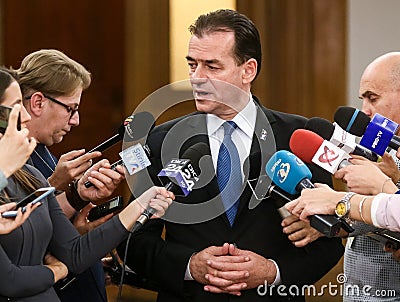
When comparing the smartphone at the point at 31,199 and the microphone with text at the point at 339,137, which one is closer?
the smartphone at the point at 31,199

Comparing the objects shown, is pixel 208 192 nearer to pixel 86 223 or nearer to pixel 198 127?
pixel 198 127

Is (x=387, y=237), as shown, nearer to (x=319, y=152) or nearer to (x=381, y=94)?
(x=319, y=152)

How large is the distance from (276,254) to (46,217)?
0.72m

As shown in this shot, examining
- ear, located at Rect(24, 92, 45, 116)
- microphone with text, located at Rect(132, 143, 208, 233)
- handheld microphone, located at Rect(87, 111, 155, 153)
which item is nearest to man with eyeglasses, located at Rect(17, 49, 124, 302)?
ear, located at Rect(24, 92, 45, 116)

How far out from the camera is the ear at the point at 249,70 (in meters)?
2.97

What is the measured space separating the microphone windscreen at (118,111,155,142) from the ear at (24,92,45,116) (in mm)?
306

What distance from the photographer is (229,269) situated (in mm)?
2711

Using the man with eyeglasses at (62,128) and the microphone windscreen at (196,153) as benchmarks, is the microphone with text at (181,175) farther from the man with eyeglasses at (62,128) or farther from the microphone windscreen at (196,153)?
the man with eyeglasses at (62,128)

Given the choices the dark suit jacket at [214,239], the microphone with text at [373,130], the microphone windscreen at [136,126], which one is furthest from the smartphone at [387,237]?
the microphone windscreen at [136,126]

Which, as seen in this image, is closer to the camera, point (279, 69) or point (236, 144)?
point (236, 144)

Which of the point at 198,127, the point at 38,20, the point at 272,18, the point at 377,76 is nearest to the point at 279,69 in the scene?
the point at 272,18

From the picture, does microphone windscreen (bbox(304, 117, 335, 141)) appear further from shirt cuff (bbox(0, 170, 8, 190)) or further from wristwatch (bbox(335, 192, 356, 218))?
shirt cuff (bbox(0, 170, 8, 190))

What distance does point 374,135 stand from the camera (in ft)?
8.77

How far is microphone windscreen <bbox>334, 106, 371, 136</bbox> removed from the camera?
2.71 m
